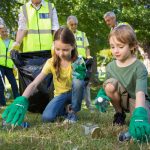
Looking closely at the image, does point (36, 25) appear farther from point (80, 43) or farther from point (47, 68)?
point (80, 43)

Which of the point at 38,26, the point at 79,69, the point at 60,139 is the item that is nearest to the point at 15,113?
the point at 60,139

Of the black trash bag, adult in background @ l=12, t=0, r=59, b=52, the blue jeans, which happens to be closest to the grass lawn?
the blue jeans

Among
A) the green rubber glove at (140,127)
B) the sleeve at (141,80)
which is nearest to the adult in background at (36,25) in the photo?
the sleeve at (141,80)

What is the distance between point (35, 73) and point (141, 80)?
1.81 m

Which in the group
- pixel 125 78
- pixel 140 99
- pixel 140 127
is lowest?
pixel 140 127

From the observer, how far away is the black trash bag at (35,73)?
4731 millimetres

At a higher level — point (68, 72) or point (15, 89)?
point (68, 72)

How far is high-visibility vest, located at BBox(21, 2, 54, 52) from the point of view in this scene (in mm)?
4957

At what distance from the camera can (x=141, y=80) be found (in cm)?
328

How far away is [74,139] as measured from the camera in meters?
2.96

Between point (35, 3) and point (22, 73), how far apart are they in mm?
902

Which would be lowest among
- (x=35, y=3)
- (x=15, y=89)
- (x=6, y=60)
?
(x=15, y=89)

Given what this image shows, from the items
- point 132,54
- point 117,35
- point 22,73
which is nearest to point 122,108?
point 132,54

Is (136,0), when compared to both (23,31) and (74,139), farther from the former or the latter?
(74,139)
